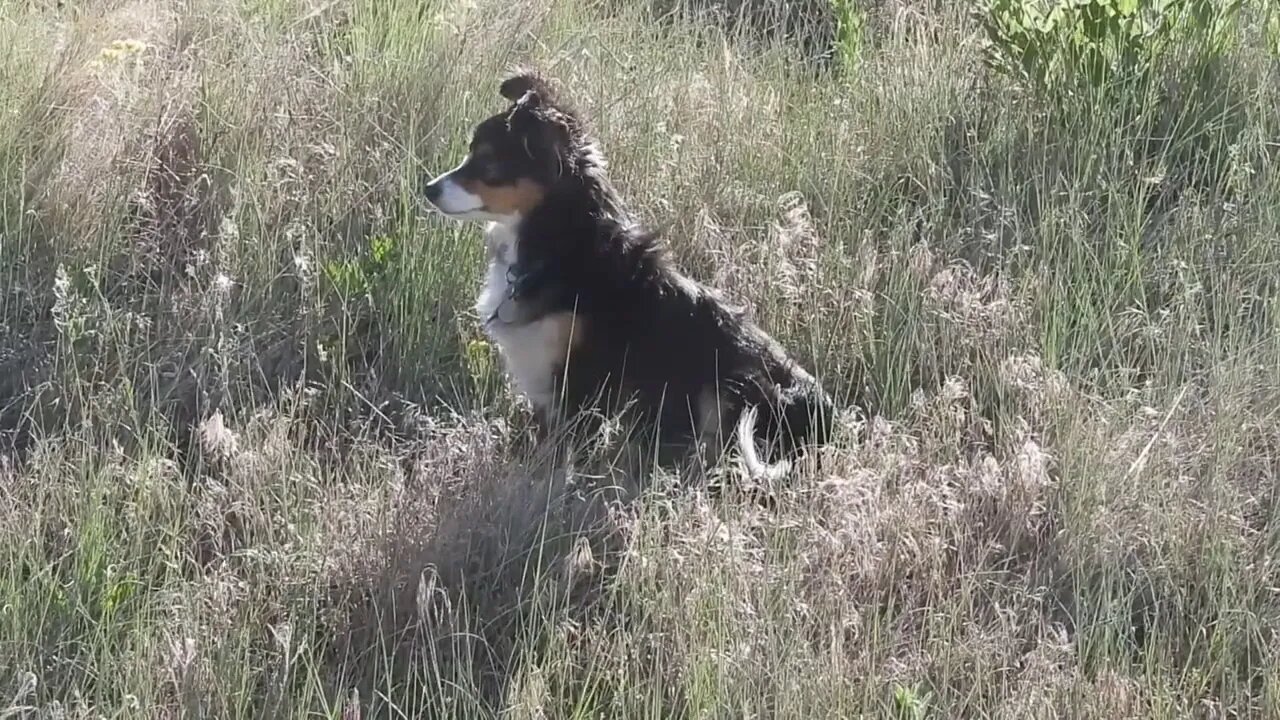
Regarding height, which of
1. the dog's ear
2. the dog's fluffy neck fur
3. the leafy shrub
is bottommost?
the dog's fluffy neck fur

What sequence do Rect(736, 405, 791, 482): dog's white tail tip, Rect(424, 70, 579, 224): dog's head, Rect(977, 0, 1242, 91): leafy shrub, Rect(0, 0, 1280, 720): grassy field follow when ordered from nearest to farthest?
Rect(0, 0, 1280, 720): grassy field
Rect(736, 405, 791, 482): dog's white tail tip
Rect(424, 70, 579, 224): dog's head
Rect(977, 0, 1242, 91): leafy shrub

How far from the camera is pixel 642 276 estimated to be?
3877 mm

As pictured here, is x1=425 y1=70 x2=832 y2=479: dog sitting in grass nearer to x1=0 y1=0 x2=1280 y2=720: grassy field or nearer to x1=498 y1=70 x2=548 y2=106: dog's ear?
x1=498 y1=70 x2=548 y2=106: dog's ear

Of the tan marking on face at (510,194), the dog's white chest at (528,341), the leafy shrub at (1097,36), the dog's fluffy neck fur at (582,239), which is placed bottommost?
the dog's white chest at (528,341)

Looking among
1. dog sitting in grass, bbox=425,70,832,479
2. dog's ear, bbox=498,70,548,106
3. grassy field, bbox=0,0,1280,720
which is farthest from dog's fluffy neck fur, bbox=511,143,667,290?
grassy field, bbox=0,0,1280,720

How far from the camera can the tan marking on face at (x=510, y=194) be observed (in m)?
3.82

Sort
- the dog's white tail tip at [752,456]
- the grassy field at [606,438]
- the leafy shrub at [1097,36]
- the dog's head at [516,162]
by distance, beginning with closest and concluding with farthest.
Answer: the grassy field at [606,438], the dog's white tail tip at [752,456], the dog's head at [516,162], the leafy shrub at [1097,36]

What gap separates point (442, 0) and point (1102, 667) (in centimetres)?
358

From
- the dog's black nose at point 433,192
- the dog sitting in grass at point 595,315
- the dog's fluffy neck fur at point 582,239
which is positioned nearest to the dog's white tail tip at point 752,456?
the dog sitting in grass at point 595,315

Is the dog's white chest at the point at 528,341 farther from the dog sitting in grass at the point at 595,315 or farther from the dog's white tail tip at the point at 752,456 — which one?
the dog's white tail tip at the point at 752,456

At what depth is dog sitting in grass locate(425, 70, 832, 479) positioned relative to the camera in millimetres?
3828

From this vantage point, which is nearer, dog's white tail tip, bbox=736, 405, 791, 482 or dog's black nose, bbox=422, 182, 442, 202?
dog's white tail tip, bbox=736, 405, 791, 482

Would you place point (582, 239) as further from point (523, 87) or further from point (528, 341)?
point (523, 87)

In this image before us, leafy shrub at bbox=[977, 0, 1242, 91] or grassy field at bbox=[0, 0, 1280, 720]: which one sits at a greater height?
leafy shrub at bbox=[977, 0, 1242, 91]
